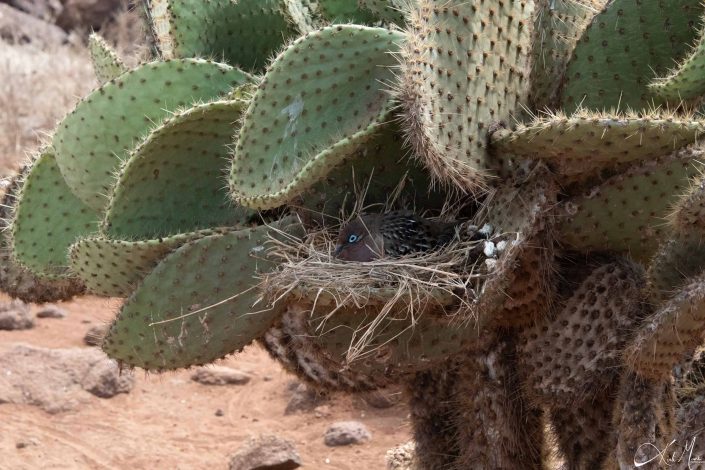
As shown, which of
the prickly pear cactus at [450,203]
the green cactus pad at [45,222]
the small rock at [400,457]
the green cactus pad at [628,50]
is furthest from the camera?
the small rock at [400,457]

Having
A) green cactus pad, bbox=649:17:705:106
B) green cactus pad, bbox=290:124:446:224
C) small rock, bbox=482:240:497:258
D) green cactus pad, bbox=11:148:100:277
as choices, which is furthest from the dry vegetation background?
green cactus pad, bbox=649:17:705:106

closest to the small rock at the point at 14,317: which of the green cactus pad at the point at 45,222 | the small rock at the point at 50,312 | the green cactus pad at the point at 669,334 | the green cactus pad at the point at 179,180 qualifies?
the small rock at the point at 50,312

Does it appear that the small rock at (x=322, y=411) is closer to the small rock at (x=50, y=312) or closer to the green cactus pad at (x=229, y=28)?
the small rock at (x=50, y=312)

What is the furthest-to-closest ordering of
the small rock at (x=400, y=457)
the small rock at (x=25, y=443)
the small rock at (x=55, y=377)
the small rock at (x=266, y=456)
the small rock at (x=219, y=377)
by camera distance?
1. the small rock at (x=219, y=377)
2. the small rock at (x=55, y=377)
3. the small rock at (x=25, y=443)
4. the small rock at (x=266, y=456)
5. the small rock at (x=400, y=457)

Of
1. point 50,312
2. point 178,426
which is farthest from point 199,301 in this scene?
point 50,312

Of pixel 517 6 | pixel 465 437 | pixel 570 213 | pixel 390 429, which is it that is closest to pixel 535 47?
pixel 517 6

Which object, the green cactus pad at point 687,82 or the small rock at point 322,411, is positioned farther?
the small rock at point 322,411
